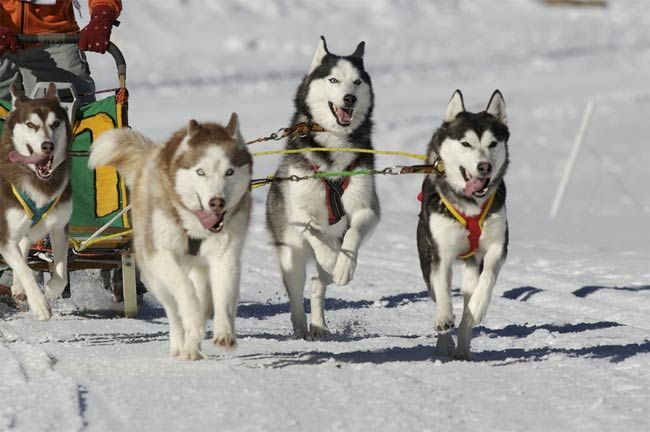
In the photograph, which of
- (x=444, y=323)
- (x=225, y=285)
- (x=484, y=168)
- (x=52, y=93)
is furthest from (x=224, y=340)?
(x=52, y=93)

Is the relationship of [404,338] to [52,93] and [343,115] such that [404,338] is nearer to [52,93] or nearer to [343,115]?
[343,115]

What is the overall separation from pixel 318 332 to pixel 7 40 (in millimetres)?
1810

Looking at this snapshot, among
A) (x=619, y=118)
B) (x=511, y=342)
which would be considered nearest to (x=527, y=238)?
(x=511, y=342)

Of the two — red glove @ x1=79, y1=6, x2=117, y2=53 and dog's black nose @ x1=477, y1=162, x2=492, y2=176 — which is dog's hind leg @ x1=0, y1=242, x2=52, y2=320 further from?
dog's black nose @ x1=477, y1=162, x2=492, y2=176

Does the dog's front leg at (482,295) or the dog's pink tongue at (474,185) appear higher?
the dog's pink tongue at (474,185)

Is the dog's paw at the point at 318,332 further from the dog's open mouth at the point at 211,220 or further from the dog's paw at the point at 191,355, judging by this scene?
the dog's open mouth at the point at 211,220

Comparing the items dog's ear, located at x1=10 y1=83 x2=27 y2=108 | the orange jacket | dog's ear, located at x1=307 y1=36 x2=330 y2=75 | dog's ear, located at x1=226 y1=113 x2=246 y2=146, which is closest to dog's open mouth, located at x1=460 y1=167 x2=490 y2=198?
dog's ear, located at x1=226 y1=113 x2=246 y2=146

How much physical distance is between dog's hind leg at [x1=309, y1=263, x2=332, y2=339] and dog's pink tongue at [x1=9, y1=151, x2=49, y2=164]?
128cm

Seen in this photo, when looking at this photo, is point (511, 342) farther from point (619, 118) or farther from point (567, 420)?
point (619, 118)

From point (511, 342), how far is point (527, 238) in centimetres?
441

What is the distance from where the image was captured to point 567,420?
3008 mm

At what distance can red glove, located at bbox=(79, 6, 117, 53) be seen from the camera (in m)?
4.63

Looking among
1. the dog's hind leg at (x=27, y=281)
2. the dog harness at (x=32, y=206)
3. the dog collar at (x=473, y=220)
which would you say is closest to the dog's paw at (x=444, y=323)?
the dog collar at (x=473, y=220)

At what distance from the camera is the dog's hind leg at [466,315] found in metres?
4.03
